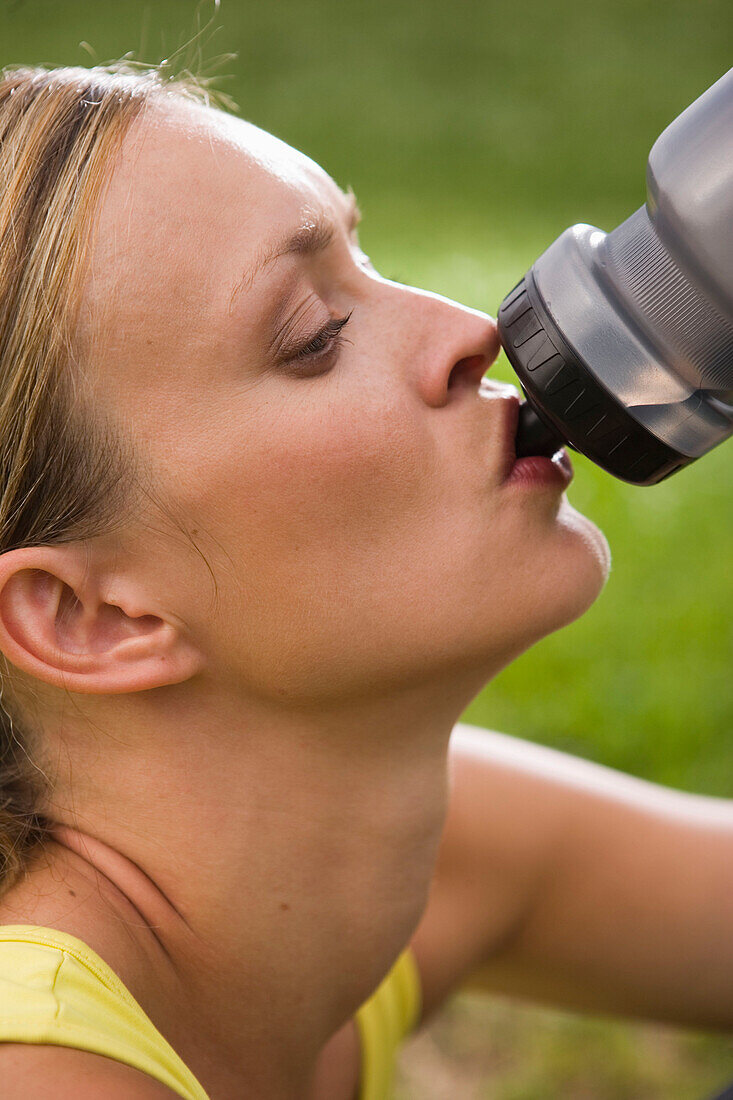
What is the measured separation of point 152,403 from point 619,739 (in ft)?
5.66

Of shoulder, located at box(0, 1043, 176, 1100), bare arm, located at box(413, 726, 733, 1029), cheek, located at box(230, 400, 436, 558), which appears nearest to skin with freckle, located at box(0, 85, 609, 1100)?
cheek, located at box(230, 400, 436, 558)

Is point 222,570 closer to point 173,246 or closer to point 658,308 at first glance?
point 173,246

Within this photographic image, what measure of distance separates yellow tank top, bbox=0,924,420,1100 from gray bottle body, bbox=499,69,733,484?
0.60m

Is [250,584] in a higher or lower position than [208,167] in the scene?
lower

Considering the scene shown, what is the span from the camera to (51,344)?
104cm

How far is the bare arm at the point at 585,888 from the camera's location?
153cm

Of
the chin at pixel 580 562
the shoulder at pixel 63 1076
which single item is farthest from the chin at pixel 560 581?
the shoulder at pixel 63 1076

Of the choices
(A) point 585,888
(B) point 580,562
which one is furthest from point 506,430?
(A) point 585,888

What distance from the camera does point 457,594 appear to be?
1054 mm

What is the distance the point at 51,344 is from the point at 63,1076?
0.59 m

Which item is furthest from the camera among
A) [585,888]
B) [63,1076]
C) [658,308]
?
[585,888]

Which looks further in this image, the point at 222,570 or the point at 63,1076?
the point at 222,570

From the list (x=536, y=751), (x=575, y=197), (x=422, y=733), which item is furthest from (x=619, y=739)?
A: (x=575, y=197)

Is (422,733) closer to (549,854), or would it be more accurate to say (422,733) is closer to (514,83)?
(549,854)
